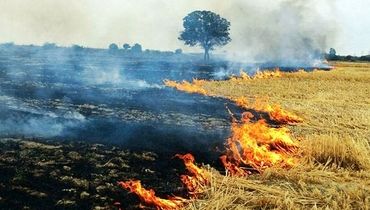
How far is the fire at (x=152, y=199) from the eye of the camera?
8.33 metres

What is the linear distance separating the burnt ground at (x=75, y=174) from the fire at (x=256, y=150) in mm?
1606

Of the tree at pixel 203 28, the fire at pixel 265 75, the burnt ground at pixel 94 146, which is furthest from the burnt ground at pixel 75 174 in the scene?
the tree at pixel 203 28

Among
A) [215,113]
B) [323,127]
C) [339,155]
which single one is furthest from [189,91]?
[339,155]

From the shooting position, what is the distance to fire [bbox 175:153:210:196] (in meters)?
9.30

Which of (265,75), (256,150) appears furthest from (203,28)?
(256,150)

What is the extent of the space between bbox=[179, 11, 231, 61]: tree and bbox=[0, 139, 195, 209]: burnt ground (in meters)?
79.3

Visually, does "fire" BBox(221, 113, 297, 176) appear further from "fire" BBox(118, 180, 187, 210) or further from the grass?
"fire" BBox(118, 180, 187, 210)

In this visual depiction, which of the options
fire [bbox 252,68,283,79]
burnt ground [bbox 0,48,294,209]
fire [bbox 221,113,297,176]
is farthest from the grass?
fire [bbox 252,68,283,79]

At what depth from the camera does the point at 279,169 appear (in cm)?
1043

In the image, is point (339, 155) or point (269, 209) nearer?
point (269, 209)

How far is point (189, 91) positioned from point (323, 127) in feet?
46.2

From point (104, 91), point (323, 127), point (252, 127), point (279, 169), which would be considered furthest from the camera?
point (104, 91)

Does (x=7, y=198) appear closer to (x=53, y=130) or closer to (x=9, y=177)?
(x=9, y=177)

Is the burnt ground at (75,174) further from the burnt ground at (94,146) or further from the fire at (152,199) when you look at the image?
the fire at (152,199)
